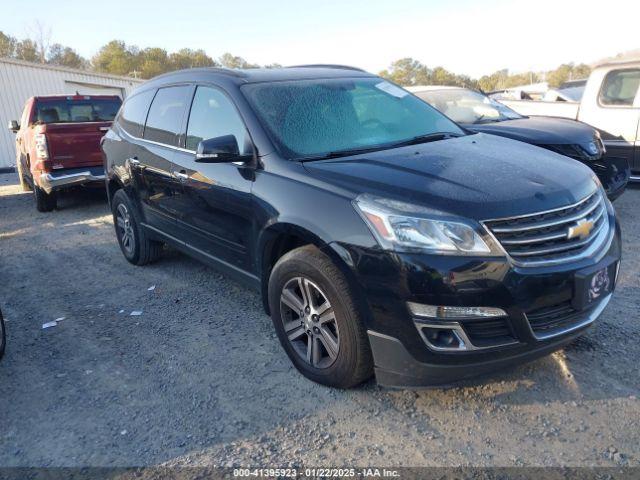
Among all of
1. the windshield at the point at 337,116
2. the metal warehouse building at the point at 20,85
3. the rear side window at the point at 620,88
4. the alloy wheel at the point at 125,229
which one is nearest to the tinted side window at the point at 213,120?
the windshield at the point at 337,116

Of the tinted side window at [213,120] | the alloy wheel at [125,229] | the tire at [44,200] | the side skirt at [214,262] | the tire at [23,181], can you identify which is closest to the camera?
the tinted side window at [213,120]

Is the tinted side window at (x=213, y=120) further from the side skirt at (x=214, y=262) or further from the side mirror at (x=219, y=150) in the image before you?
the side skirt at (x=214, y=262)

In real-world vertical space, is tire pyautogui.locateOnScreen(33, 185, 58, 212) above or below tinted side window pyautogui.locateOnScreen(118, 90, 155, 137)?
→ below

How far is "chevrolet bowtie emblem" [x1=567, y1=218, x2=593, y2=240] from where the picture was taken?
263 centimetres

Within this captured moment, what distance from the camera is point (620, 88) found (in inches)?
295

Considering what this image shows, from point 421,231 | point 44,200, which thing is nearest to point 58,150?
point 44,200

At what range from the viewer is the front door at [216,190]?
341cm

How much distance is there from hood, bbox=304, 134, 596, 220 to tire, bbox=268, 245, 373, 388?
471 mm

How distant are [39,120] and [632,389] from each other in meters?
9.45

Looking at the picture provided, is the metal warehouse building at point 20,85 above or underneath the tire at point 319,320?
above

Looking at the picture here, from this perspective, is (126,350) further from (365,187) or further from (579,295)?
(579,295)

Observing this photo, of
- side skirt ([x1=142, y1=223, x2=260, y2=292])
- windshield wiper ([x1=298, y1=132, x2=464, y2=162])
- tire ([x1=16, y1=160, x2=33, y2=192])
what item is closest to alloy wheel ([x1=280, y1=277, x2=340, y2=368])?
side skirt ([x1=142, y1=223, x2=260, y2=292])

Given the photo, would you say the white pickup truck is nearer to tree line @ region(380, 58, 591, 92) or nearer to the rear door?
the rear door

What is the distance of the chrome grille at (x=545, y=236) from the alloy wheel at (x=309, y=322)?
967 millimetres
